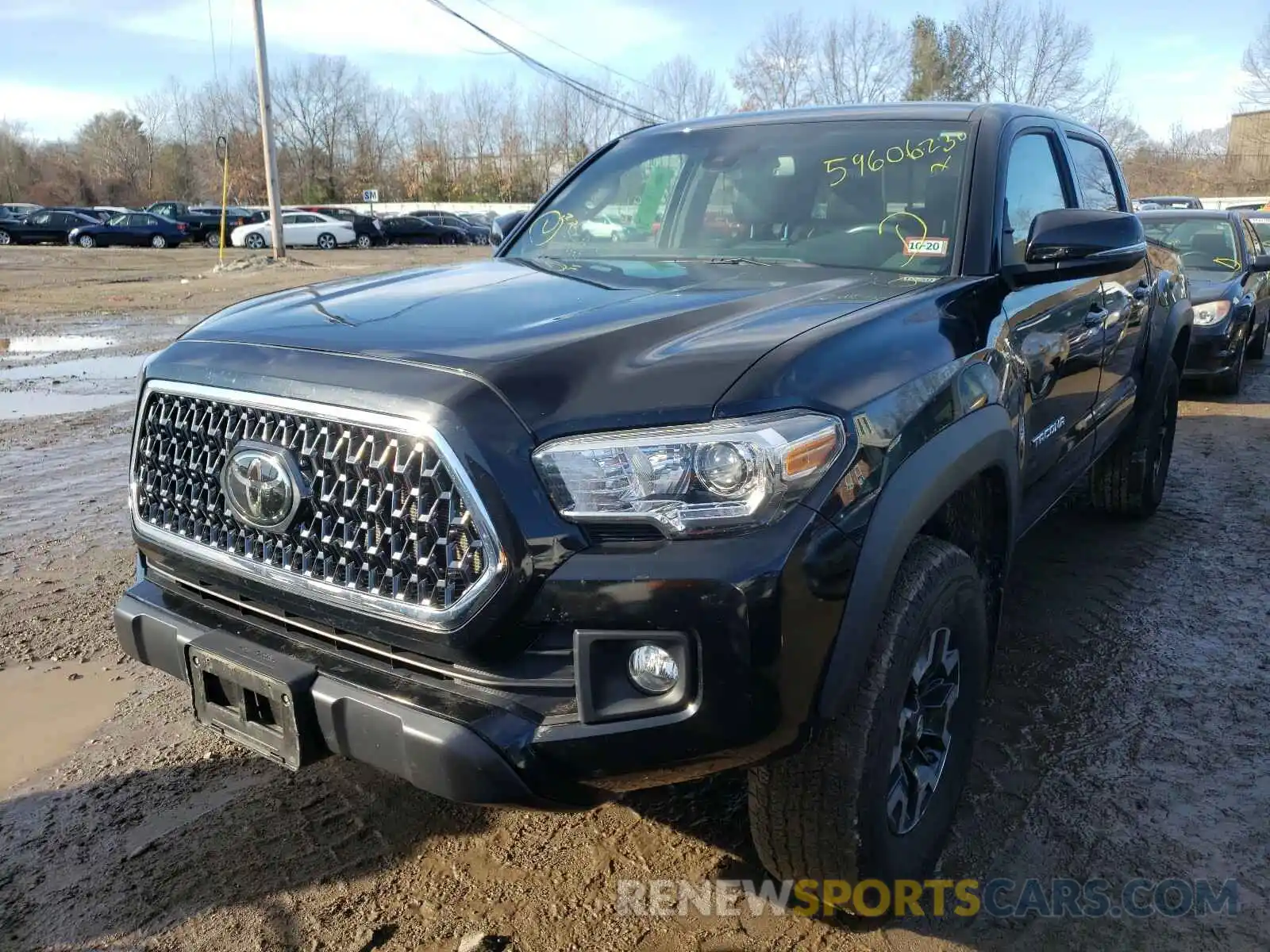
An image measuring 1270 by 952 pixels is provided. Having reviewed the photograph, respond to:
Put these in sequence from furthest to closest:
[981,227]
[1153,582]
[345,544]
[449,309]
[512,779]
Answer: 1. [1153,582]
2. [981,227]
3. [449,309]
4. [345,544]
5. [512,779]

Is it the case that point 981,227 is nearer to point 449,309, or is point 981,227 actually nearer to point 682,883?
point 449,309

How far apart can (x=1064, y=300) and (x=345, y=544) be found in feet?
8.10

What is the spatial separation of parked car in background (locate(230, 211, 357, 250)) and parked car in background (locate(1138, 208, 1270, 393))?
33.1 m

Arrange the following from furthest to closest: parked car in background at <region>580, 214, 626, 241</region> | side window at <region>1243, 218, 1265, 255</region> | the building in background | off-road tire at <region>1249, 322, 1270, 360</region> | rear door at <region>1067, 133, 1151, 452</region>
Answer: the building in background < off-road tire at <region>1249, 322, 1270, 360</region> < side window at <region>1243, 218, 1265, 255</region> < rear door at <region>1067, 133, 1151, 452</region> < parked car in background at <region>580, 214, 626, 241</region>

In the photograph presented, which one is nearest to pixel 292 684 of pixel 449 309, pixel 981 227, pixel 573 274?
pixel 449 309

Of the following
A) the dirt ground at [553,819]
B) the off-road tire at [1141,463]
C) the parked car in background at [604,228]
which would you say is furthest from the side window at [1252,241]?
the parked car in background at [604,228]

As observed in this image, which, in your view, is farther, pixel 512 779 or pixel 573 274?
pixel 573 274

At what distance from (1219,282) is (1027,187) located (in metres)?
6.92

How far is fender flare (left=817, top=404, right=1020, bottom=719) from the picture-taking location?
197 centimetres

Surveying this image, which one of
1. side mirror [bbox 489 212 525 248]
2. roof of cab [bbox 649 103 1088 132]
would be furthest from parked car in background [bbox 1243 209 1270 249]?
side mirror [bbox 489 212 525 248]

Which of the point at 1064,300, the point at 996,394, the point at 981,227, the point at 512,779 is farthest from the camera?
the point at 1064,300

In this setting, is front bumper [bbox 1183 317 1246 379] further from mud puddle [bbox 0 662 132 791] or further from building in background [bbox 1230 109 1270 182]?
building in background [bbox 1230 109 1270 182]

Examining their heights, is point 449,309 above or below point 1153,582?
above

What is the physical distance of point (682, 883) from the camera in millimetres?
2611
